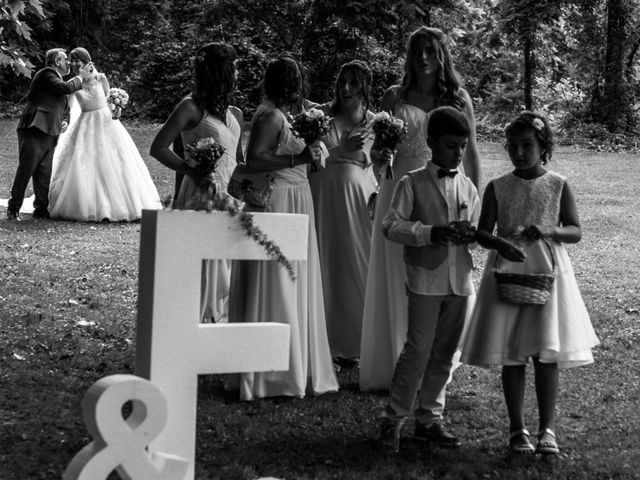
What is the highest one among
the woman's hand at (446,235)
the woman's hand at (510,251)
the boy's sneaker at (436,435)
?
the woman's hand at (446,235)

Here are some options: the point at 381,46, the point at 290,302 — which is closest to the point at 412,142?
the point at 290,302

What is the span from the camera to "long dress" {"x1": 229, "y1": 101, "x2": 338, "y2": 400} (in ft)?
21.7

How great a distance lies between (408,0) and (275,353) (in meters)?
13.6

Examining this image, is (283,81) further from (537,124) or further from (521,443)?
(521,443)

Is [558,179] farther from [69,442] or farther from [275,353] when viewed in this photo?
[69,442]

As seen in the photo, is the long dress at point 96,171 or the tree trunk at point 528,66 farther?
the tree trunk at point 528,66

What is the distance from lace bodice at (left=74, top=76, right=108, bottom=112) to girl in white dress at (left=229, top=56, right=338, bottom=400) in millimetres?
8619

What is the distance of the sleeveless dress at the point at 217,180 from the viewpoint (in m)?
6.95

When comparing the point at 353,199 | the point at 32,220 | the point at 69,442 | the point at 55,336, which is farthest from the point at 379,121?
the point at 32,220

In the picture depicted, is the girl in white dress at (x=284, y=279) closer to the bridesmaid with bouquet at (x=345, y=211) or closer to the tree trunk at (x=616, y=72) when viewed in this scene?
the bridesmaid with bouquet at (x=345, y=211)

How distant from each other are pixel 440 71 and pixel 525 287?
1.82 m

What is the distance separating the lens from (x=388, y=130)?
623 cm

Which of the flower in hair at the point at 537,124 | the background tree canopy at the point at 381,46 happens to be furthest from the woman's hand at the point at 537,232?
the background tree canopy at the point at 381,46

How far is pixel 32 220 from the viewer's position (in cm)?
1435
